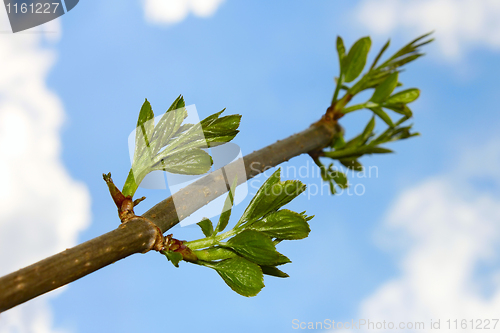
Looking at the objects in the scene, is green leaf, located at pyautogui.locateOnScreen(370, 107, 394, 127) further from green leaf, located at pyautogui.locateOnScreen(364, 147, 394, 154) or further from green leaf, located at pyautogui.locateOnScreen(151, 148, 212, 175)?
green leaf, located at pyautogui.locateOnScreen(151, 148, 212, 175)

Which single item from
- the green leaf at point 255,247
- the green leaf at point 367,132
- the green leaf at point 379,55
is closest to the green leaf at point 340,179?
the green leaf at point 367,132

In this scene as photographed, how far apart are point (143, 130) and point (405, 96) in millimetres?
1205

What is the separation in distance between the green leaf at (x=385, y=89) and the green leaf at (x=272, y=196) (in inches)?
32.3

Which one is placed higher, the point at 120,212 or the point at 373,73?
the point at 373,73

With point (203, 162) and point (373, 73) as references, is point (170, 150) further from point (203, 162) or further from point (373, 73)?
point (373, 73)

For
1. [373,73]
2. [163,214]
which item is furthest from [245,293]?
[373,73]

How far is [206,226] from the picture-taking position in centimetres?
126

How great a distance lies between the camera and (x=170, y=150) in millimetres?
1236

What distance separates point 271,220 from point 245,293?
23cm

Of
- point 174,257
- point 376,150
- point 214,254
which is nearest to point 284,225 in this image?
point 214,254

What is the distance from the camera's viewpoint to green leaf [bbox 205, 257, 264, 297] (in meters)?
1.12

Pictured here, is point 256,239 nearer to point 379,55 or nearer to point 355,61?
point 355,61

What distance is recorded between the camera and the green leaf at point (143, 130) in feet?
3.94

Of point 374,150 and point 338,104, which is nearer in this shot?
point 374,150
